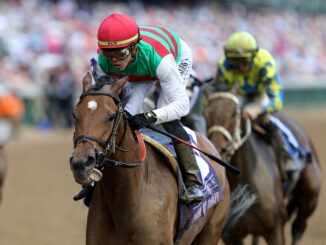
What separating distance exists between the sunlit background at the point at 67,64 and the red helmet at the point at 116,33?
420 cm

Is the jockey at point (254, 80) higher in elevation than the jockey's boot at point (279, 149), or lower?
higher

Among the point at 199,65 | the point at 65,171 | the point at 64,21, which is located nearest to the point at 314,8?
the point at 199,65

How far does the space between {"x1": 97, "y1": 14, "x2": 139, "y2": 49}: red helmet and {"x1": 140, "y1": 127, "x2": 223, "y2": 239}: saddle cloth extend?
→ 2.58 ft

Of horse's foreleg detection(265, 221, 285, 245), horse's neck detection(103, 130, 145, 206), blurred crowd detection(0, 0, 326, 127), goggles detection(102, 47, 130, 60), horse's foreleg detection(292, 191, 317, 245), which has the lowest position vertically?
blurred crowd detection(0, 0, 326, 127)

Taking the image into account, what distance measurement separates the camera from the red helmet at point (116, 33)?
4.62 m

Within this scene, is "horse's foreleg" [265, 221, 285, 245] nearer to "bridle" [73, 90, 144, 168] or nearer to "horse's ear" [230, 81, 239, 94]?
"horse's ear" [230, 81, 239, 94]

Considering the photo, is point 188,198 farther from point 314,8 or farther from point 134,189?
point 314,8

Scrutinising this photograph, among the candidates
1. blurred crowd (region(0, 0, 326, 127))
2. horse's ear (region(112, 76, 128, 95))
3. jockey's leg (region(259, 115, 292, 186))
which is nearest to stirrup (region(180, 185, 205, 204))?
horse's ear (region(112, 76, 128, 95))

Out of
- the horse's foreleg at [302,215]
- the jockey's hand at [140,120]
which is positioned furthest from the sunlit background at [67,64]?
the jockey's hand at [140,120]

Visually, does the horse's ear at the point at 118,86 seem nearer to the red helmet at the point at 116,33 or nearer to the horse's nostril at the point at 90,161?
the red helmet at the point at 116,33

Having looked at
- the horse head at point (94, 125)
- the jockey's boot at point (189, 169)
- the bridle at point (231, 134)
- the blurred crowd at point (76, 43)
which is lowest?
the blurred crowd at point (76, 43)

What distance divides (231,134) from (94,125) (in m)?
2.69

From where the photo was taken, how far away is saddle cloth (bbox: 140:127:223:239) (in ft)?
16.7

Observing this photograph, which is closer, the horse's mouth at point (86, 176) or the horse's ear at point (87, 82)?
the horse's mouth at point (86, 176)
